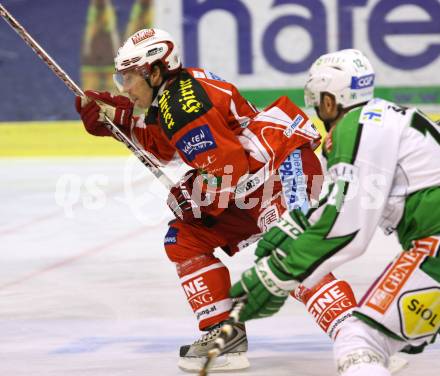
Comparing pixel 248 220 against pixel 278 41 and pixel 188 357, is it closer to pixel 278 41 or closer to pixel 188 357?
pixel 188 357

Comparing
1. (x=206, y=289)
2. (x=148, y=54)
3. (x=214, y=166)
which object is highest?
(x=148, y=54)

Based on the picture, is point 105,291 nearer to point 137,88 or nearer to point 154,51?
point 137,88

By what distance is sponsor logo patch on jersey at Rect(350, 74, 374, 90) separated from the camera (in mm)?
3179

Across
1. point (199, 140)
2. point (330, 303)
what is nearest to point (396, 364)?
point (330, 303)

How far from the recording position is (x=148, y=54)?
4000mm

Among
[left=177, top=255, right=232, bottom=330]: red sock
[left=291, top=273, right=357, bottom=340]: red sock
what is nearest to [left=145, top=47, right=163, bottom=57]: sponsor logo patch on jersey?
[left=177, top=255, right=232, bottom=330]: red sock

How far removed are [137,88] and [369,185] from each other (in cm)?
150

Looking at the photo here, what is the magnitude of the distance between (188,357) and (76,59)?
20.6ft

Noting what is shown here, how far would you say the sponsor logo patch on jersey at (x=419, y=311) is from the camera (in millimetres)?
2844

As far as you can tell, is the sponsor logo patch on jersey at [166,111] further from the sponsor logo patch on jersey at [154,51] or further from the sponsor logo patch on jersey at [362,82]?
the sponsor logo patch on jersey at [362,82]

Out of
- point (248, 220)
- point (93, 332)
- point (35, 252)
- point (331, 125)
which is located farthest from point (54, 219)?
point (331, 125)

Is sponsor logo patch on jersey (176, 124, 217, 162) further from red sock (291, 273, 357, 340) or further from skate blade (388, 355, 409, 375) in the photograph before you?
skate blade (388, 355, 409, 375)

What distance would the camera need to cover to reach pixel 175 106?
3869 mm

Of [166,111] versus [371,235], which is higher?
[371,235]
